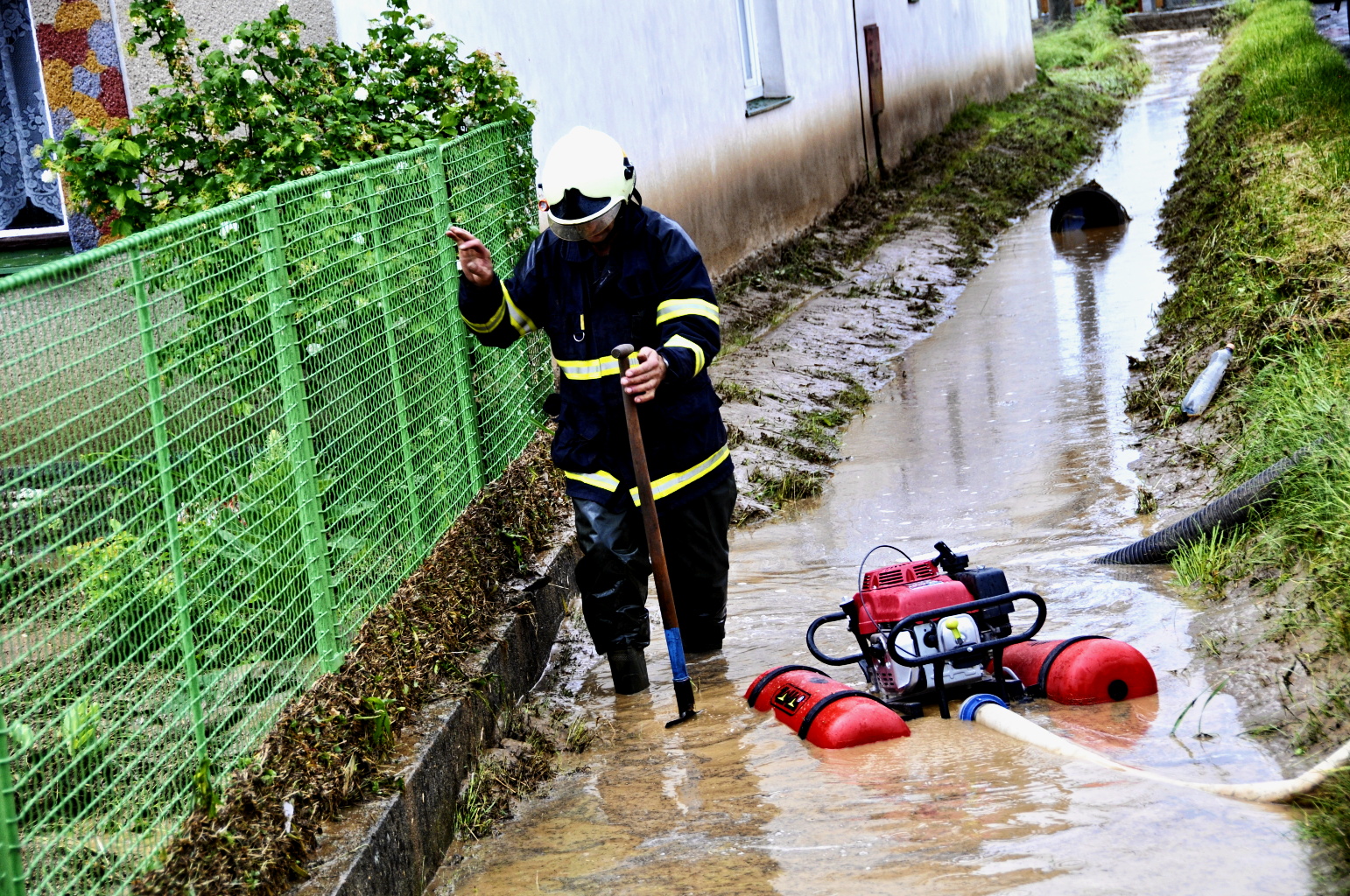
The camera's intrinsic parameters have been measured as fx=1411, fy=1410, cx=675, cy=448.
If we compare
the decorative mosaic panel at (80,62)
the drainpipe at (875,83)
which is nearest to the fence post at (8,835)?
the decorative mosaic panel at (80,62)

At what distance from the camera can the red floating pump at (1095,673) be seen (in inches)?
166

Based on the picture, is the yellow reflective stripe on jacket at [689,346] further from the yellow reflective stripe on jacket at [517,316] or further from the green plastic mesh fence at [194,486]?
the green plastic mesh fence at [194,486]

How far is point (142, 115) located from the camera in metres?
5.67

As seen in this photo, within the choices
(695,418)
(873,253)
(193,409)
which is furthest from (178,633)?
(873,253)

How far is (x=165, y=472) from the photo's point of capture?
3166mm

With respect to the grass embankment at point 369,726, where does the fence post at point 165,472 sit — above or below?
above

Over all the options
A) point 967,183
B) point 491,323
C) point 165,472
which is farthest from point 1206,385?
point 967,183

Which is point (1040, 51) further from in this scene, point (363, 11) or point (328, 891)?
point (328, 891)

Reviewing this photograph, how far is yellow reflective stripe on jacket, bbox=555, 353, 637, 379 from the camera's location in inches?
189

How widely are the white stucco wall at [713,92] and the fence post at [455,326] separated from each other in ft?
4.67

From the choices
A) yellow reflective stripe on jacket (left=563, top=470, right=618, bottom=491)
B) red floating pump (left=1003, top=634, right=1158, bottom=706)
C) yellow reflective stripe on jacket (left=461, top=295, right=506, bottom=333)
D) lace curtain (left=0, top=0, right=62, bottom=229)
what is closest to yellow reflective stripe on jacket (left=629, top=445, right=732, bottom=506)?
yellow reflective stripe on jacket (left=563, top=470, right=618, bottom=491)

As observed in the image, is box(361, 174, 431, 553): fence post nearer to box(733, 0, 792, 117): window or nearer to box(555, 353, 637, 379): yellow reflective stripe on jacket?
box(555, 353, 637, 379): yellow reflective stripe on jacket

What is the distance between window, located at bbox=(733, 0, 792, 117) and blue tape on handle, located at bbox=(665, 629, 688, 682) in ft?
31.4

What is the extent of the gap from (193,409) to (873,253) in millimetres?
10704
